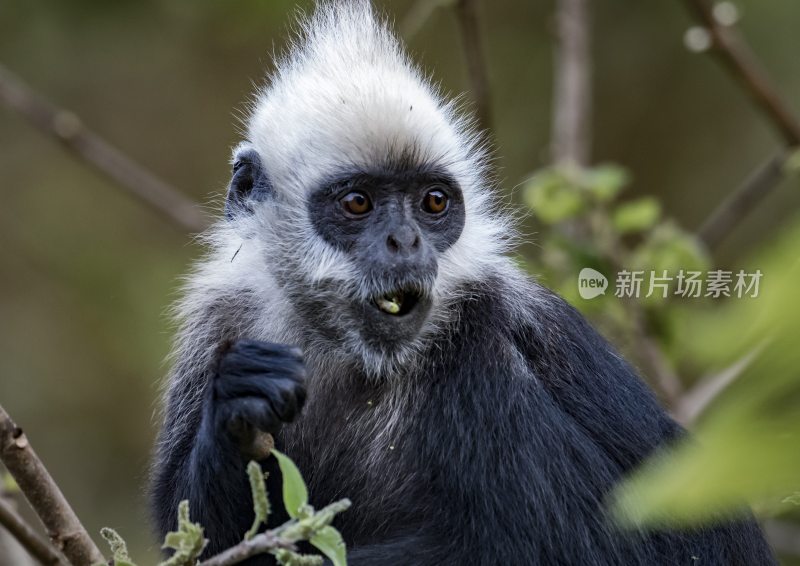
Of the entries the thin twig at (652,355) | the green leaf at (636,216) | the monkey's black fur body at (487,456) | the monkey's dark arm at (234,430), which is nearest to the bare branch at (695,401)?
the thin twig at (652,355)

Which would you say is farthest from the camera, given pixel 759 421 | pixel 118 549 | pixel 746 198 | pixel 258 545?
pixel 746 198

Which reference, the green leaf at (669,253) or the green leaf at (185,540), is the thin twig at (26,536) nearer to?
the green leaf at (185,540)

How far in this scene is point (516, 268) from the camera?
3857 millimetres

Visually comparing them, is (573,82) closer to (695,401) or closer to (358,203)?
(695,401)

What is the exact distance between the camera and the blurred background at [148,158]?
→ 10.6m

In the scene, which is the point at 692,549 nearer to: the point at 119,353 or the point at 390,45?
the point at 390,45

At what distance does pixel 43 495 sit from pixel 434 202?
61.3 inches

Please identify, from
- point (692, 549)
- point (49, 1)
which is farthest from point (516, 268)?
point (49, 1)

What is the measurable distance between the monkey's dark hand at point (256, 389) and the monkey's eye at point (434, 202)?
0.81m

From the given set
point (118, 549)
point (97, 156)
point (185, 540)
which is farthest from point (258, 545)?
point (97, 156)

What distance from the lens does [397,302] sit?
131 inches

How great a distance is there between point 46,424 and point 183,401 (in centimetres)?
787

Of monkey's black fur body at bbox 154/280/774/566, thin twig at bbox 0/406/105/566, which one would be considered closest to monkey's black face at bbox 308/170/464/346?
monkey's black fur body at bbox 154/280/774/566

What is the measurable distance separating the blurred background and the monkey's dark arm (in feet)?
23.6
